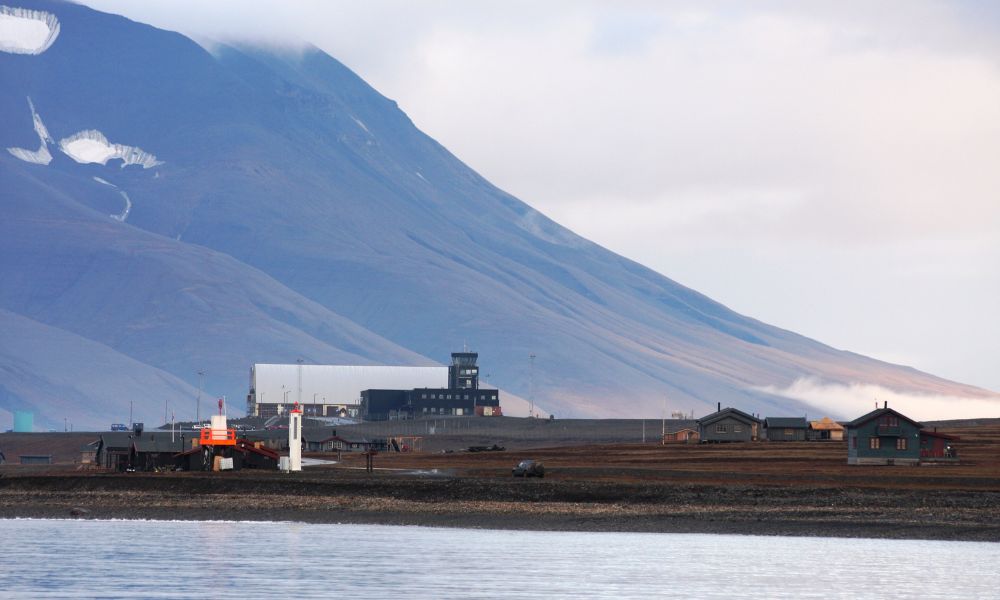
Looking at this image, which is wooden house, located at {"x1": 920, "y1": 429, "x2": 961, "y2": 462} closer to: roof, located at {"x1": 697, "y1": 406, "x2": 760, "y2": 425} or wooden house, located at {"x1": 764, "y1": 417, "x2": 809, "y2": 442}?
roof, located at {"x1": 697, "y1": 406, "x2": 760, "y2": 425}

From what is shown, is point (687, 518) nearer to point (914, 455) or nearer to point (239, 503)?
point (239, 503)

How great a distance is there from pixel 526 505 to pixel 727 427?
78.5 metres

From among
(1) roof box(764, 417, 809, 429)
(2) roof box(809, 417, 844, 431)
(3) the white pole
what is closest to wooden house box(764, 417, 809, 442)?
(1) roof box(764, 417, 809, 429)

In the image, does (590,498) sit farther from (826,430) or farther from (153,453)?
(826,430)

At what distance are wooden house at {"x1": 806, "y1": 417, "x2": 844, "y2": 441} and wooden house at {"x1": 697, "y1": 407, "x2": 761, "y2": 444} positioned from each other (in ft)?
33.3

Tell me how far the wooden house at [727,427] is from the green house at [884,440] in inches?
1728

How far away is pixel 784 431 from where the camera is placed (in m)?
161

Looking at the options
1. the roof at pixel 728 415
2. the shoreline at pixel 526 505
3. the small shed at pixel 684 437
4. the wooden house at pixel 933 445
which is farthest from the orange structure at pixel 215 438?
the small shed at pixel 684 437

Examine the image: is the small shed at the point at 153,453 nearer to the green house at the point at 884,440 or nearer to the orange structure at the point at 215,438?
the orange structure at the point at 215,438

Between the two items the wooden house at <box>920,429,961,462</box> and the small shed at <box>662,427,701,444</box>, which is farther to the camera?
the small shed at <box>662,427,701,444</box>

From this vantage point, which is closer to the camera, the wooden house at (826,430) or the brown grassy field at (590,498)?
the brown grassy field at (590,498)

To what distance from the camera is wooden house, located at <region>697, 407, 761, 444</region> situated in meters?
156

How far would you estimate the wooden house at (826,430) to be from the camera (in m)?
166

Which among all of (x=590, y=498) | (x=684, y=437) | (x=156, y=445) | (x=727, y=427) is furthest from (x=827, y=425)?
(x=590, y=498)
